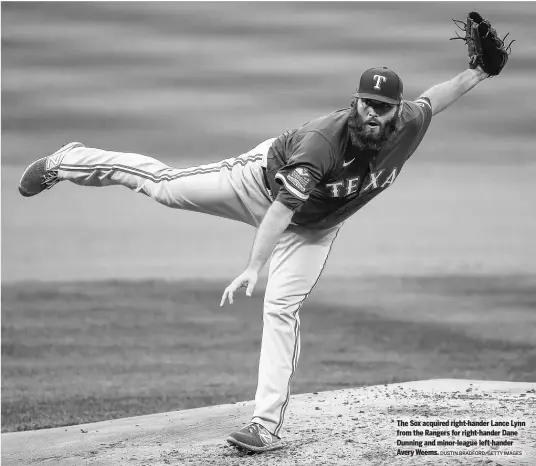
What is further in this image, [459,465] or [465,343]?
[465,343]

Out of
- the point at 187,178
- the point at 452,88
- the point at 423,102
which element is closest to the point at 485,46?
the point at 452,88

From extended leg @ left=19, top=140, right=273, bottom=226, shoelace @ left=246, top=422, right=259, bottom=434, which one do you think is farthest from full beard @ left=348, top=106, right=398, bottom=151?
shoelace @ left=246, top=422, right=259, bottom=434

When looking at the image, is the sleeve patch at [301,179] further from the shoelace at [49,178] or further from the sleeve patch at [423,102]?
the shoelace at [49,178]

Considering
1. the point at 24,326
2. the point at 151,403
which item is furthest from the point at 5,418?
the point at 24,326

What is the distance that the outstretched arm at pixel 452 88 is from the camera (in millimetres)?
3242

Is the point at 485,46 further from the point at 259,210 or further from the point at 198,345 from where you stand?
the point at 198,345

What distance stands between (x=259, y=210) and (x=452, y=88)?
87cm

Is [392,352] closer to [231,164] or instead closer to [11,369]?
[11,369]

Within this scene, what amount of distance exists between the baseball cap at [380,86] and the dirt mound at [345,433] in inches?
45.1

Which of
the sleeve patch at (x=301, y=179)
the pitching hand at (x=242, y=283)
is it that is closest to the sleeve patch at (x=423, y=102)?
the sleeve patch at (x=301, y=179)

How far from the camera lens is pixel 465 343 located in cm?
561

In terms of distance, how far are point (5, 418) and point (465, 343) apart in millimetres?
2846

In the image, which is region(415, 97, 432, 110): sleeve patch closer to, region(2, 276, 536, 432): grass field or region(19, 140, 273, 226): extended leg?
region(19, 140, 273, 226): extended leg

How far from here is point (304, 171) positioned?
2.61 meters
